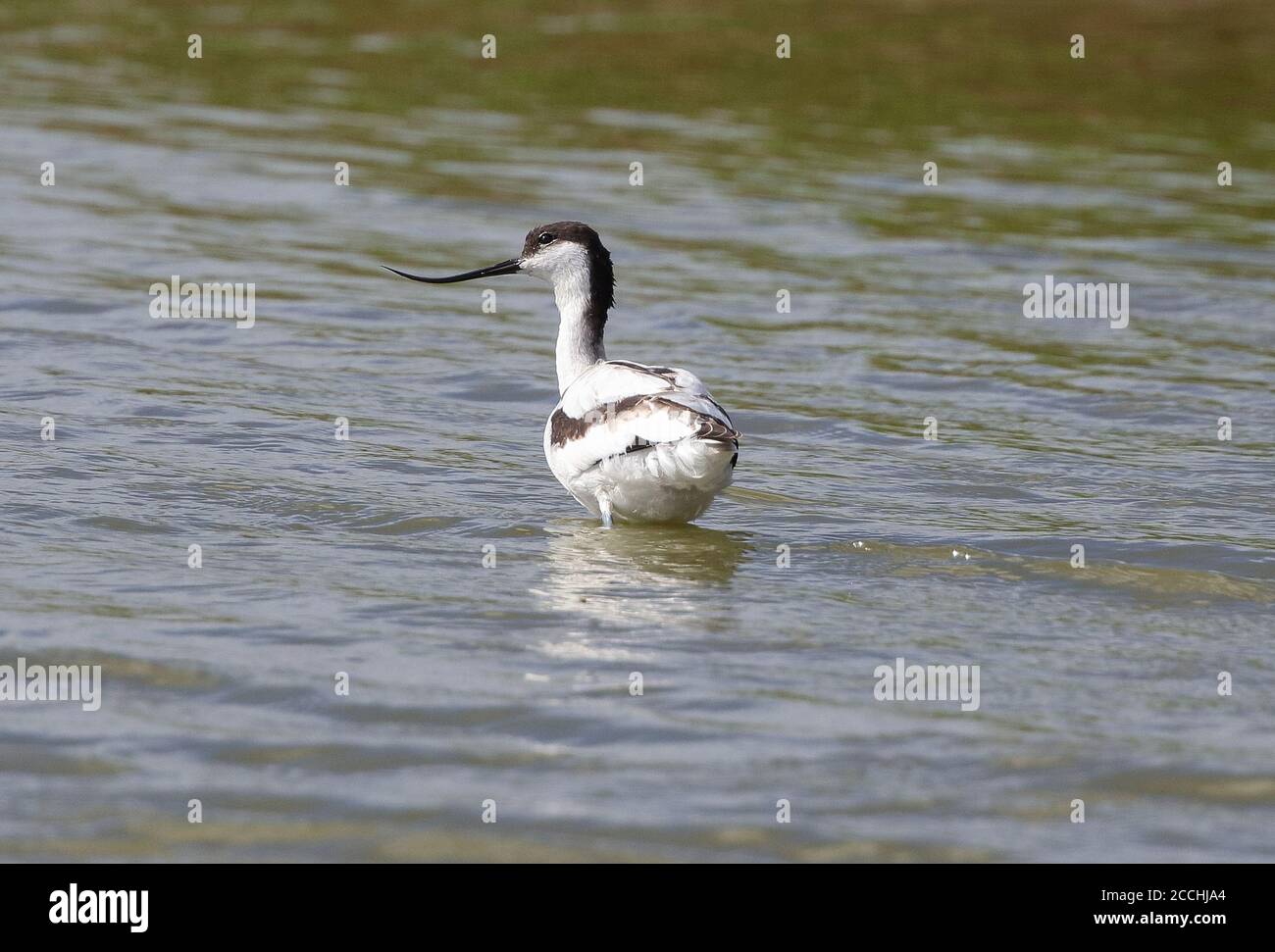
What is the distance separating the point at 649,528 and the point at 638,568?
29.0 inches

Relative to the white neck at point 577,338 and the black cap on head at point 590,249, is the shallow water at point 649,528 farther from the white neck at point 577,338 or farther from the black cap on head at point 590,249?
the black cap on head at point 590,249

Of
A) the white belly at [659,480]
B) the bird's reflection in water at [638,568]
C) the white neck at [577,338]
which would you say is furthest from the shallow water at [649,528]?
the white neck at [577,338]

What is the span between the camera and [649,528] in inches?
369

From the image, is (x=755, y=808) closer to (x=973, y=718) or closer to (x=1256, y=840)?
(x=973, y=718)

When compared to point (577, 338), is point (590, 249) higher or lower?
higher

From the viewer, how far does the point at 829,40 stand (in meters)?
25.3

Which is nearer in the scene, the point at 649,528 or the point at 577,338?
the point at 649,528

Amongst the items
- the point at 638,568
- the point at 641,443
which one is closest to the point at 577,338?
the point at 641,443

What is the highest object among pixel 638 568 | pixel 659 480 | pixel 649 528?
pixel 659 480

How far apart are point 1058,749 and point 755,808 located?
1.13m

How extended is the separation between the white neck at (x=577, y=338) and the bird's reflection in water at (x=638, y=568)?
2.78 ft

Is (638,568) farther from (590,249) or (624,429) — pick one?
(590,249)

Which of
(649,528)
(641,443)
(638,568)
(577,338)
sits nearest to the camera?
(641,443)

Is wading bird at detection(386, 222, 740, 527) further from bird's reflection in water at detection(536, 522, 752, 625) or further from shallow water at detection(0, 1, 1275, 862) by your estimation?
shallow water at detection(0, 1, 1275, 862)
